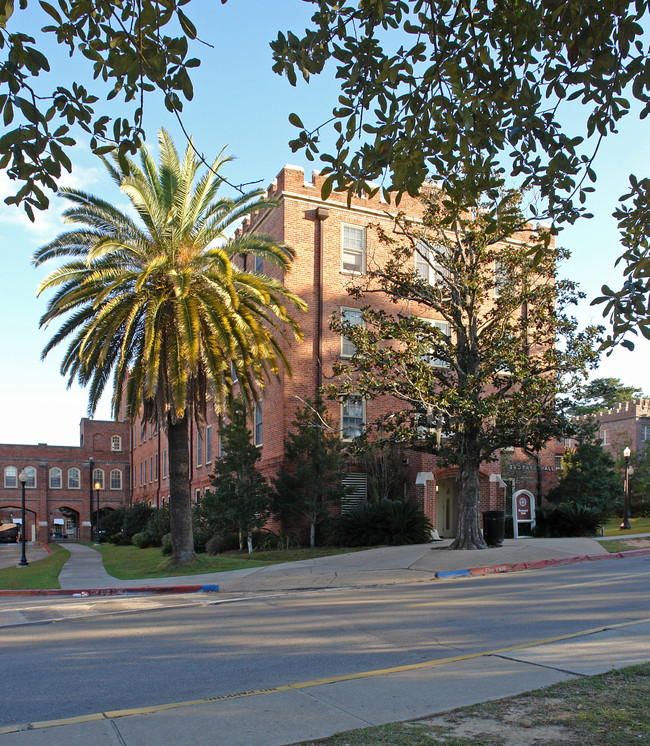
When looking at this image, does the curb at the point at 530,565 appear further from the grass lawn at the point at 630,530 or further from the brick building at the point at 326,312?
the brick building at the point at 326,312

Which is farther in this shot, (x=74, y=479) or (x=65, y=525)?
(x=65, y=525)

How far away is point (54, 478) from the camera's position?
64.5 m

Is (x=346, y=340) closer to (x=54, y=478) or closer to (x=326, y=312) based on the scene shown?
(x=326, y=312)

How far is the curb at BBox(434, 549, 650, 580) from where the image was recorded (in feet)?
54.1

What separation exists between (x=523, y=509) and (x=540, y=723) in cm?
2207

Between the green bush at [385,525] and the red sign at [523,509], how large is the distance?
4514mm

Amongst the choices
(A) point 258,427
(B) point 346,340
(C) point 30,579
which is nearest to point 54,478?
(A) point 258,427

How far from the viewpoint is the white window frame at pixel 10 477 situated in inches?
2457

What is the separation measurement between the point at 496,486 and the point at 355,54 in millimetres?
22993

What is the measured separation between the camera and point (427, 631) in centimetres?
898

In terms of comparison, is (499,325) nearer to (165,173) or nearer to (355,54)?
(165,173)

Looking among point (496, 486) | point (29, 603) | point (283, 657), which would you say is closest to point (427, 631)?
point (283, 657)

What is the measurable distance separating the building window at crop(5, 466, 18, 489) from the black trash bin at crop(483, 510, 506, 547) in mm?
52336

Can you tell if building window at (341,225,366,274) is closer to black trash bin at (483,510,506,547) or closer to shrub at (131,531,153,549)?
black trash bin at (483,510,506,547)
